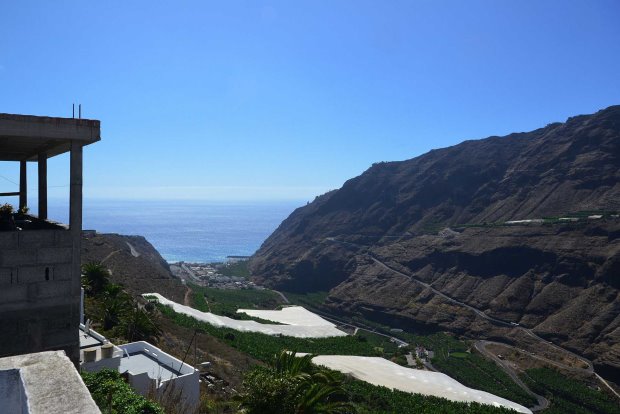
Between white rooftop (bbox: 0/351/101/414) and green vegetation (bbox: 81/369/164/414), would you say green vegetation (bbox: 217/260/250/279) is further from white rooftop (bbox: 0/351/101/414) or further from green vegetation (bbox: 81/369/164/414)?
white rooftop (bbox: 0/351/101/414)

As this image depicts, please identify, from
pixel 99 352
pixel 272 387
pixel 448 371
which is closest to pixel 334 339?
pixel 448 371

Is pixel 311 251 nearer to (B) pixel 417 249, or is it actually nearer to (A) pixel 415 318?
(B) pixel 417 249

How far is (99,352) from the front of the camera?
15117 millimetres

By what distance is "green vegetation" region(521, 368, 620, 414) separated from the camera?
39812 millimetres

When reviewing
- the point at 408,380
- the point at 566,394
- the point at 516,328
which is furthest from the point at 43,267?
the point at 516,328

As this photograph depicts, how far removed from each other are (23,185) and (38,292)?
6.20 meters

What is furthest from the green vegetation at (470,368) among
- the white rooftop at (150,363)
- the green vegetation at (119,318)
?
the white rooftop at (150,363)

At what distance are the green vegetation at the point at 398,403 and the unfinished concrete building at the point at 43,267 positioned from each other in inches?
573

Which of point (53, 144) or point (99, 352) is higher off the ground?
point (53, 144)

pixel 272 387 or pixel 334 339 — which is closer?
→ pixel 272 387

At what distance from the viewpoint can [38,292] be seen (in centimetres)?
994

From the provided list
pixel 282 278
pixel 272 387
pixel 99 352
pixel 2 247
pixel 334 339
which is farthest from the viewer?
pixel 282 278

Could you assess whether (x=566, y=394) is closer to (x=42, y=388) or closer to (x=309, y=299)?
(x=42, y=388)

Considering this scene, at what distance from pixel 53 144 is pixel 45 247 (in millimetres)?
2689
